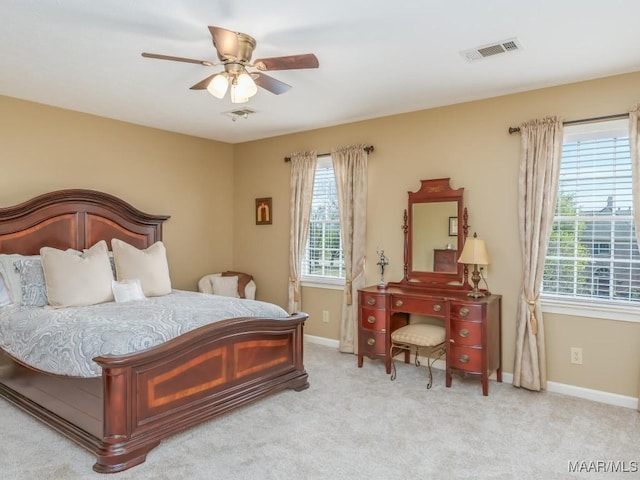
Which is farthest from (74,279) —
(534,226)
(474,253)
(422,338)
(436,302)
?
(534,226)

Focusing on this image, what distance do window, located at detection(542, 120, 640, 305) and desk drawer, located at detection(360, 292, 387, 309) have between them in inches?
54.2

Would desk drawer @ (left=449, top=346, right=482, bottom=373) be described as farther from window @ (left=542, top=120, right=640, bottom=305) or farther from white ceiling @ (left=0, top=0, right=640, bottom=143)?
white ceiling @ (left=0, top=0, right=640, bottom=143)

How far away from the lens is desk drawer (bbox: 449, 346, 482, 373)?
3607 mm

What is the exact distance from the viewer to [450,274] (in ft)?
13.7

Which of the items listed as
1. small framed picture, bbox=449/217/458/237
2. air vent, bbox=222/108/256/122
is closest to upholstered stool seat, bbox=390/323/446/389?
small framed picture, bbox=449/217/458/237

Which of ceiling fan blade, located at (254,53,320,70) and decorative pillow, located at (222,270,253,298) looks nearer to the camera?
ceiling fan blade, located at (254,53,320,70)

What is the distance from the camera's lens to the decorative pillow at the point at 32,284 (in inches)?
140

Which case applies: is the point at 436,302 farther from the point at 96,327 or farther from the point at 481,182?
the point at 96,327

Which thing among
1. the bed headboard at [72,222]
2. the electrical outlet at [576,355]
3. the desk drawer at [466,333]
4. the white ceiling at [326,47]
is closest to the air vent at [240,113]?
the white ceiling at [326,47]

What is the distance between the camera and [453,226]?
4.18 meters

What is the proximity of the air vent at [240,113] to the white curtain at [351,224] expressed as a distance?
3.43 ft

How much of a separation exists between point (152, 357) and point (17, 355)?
47.6 inches

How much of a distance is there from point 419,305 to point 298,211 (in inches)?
77.3

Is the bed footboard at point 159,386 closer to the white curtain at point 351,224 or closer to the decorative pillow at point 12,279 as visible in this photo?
the decorative pillow at point 12,279
